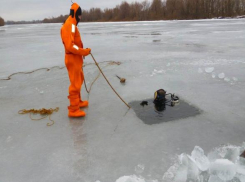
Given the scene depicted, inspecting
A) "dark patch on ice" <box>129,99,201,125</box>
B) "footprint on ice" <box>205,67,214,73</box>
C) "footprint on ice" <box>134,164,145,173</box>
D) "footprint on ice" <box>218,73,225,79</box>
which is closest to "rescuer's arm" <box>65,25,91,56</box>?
"dark patch on ice" <box>129,99,201,125</box>

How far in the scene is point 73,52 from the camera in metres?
3.04

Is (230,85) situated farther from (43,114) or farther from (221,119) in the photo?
(43,114)

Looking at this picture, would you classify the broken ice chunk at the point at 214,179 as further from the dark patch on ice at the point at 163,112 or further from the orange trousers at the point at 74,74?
the orange trousers at the point at 74,74

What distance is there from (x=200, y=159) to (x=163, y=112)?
126cm

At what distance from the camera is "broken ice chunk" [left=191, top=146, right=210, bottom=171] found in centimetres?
208

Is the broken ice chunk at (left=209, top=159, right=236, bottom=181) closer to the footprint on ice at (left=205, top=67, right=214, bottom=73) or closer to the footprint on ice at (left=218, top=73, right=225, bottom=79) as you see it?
the footprint on ice at (left=218, top=73, right=225, bottom=79)

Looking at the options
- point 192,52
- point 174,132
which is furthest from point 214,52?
point 174,132

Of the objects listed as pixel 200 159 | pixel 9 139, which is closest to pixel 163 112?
pixel 200 159

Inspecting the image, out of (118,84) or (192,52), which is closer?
(118,84)

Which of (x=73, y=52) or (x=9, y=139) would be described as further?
(x=73, y=52)

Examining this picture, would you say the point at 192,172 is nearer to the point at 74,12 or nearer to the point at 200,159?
the point at 200,159

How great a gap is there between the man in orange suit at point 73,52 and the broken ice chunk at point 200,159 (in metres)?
1.71

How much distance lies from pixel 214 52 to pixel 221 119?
5.26 metres

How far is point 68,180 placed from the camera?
2.07 metres
